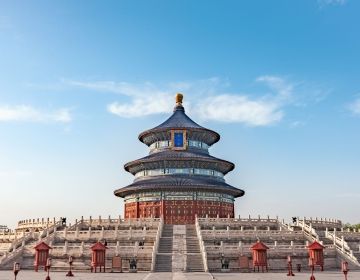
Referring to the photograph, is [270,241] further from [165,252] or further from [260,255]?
[165,252]

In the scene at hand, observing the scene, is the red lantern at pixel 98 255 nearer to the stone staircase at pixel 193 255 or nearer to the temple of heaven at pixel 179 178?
the stone staircase at pixel 193 255

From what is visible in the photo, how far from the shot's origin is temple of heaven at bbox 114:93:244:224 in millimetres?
59562

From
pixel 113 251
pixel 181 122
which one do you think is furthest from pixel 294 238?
pixel 181 122

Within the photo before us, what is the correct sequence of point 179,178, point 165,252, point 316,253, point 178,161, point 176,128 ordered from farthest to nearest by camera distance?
point 176,128
point 178,161
point 179,178
point 165,252
point 316,253

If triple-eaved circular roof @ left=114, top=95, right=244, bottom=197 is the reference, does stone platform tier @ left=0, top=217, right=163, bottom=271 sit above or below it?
below

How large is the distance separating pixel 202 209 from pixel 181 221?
3.21 m

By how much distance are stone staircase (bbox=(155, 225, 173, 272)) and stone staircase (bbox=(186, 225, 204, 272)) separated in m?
1.40

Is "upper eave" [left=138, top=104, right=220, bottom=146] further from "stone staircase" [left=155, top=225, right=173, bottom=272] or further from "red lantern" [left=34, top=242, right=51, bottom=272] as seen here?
"red lantern" [left=34, top=242, right=51, bottom=272]

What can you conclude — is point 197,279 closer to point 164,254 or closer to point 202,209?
point 164,254

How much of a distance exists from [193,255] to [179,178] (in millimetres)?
24574

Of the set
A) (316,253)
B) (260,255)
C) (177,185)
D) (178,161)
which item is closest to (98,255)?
(260,255)

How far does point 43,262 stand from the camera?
115 feet

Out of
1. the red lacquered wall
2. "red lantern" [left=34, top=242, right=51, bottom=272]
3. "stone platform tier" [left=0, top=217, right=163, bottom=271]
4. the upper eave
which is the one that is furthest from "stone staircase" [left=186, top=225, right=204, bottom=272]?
the upper eave

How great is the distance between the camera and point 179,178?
199 feet
